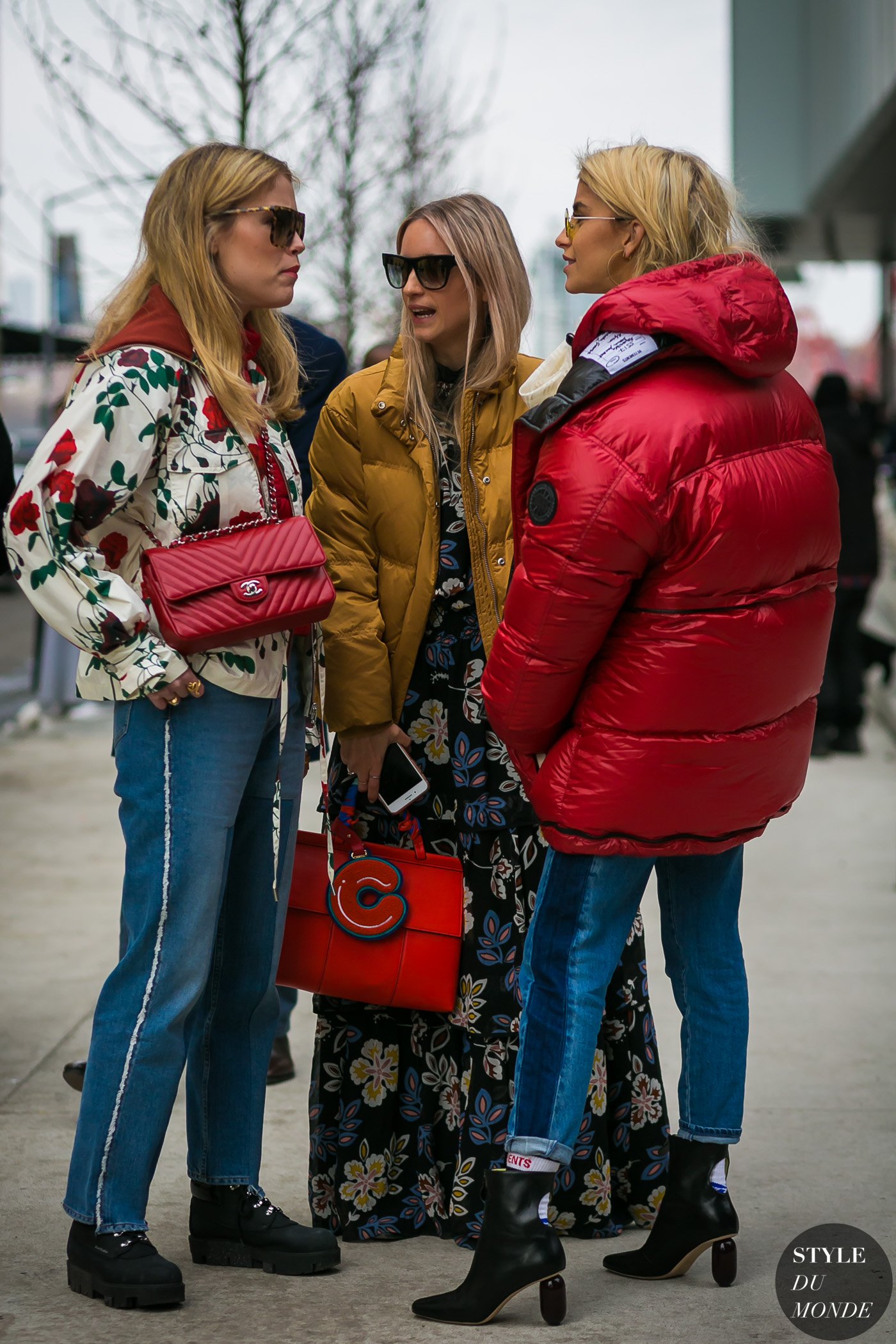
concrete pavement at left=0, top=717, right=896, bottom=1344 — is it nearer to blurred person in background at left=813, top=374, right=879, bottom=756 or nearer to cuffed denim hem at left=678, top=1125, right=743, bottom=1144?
cuffed denim hem at left=678, top=1125, right=743, bottom=1144

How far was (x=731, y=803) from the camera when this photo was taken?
8.43 ft

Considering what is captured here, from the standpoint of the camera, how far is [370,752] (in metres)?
3.02

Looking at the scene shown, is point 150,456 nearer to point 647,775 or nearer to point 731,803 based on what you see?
point 647,775

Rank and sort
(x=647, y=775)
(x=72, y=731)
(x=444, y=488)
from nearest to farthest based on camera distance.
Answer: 1. (x=647, y=775)
2. (x=444, y=488)
3. (x=72, y=731)

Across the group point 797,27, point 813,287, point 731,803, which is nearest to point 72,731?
point 731,803

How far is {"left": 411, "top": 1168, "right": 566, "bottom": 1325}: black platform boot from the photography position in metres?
2.55

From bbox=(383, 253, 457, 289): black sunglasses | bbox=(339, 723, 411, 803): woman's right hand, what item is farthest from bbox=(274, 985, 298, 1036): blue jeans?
bbox=(383, 253, 457, 289): black sunglasses

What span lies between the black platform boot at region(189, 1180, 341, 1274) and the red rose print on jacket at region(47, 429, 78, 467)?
1383mm

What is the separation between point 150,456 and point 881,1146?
7.59ft

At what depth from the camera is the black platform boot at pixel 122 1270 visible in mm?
2627

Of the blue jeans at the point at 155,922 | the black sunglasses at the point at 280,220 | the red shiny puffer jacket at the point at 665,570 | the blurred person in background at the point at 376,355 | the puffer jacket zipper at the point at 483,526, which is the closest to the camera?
the red shiny puffer jacket at the point at 665,570

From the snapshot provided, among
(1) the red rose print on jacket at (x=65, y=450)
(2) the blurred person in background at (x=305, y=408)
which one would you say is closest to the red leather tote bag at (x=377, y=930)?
(1) the red rose print on jacket at (x=65, y=450)

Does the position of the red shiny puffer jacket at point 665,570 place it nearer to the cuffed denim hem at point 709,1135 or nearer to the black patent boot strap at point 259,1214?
the cuffed denim hem at point 709,1135

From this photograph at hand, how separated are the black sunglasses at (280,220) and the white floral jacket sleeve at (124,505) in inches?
11.8
